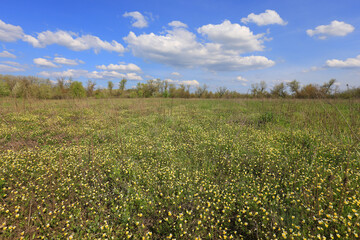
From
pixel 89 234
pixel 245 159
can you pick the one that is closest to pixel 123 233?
pixel 89 234

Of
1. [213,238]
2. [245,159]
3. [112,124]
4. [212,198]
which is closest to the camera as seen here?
[213,238]

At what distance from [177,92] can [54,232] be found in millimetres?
53946

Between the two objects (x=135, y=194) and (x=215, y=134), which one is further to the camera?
(x=215, y=134)

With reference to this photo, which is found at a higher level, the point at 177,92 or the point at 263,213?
the point at 177,92

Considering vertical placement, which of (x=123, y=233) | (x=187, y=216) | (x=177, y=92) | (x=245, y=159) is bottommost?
(x=123, y=233)

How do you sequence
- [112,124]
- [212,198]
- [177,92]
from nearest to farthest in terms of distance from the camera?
[212,198]
[112,124]
[177,92]

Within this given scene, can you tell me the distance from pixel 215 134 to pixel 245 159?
2.67 meters

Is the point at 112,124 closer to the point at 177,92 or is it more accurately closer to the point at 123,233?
the point at 123,233

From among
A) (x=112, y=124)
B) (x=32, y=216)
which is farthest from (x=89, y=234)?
(x=112, y=124)

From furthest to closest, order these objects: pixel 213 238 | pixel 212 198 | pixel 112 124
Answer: pixel 112 124 → pixel 212 198 → pixel 213 238

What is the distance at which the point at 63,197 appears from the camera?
3719 millimetres

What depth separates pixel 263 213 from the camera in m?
3.07

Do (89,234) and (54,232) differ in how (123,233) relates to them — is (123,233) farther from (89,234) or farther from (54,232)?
(54,232)

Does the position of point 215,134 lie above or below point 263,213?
above
